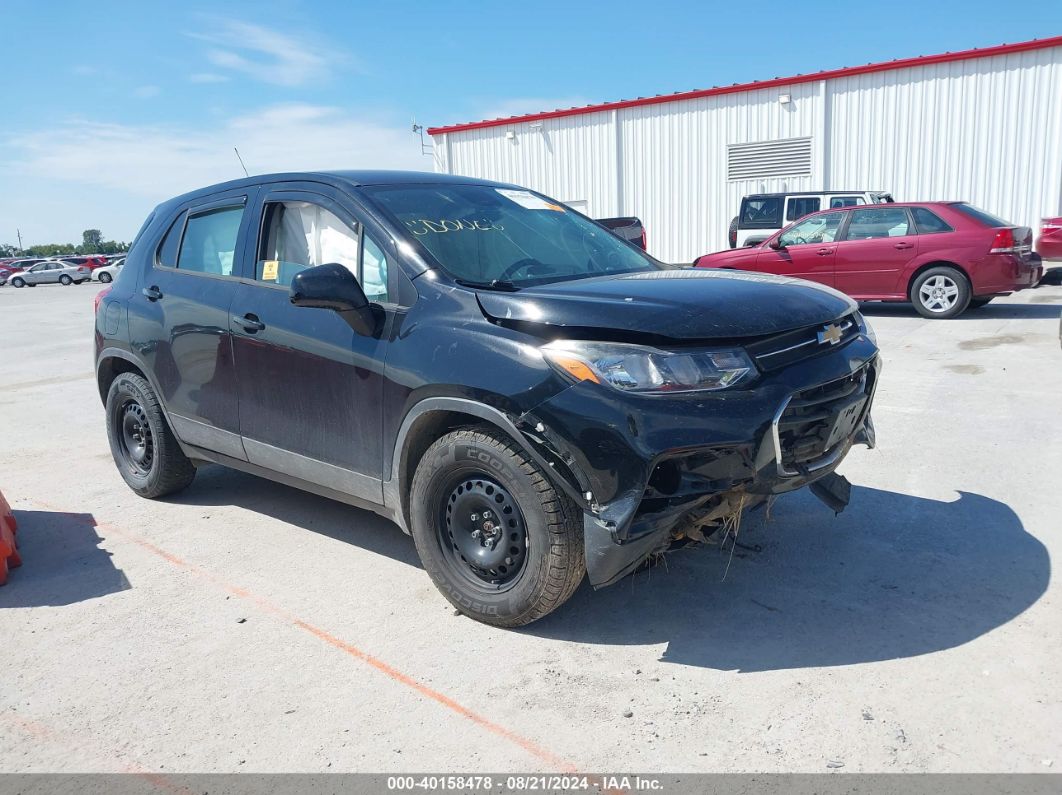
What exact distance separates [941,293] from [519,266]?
9.36 m

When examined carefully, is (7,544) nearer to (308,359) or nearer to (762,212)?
(308,359)

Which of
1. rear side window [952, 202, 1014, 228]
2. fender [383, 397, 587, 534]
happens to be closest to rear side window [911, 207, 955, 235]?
rear side window [952, 202, 1014, 228]

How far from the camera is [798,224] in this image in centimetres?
1241

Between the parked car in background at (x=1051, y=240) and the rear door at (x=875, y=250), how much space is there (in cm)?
515

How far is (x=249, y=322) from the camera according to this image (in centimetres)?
415

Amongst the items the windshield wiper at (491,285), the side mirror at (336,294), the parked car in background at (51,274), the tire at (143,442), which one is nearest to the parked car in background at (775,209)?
the tire at (143,442)

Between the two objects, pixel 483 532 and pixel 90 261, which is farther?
pixel 90 261

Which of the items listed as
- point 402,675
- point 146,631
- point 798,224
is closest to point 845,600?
point 402,675

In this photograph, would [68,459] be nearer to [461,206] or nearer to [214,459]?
[214,459]

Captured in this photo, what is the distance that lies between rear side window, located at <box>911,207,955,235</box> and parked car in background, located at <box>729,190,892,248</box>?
390 cm

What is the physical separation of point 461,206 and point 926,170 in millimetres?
19258

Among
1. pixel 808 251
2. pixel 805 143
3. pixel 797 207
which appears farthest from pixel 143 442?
pixel 805 143

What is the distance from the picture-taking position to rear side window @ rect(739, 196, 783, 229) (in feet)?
52.4

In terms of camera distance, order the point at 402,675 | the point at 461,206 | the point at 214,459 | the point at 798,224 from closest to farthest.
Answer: the point at 402,675 → the point at 461,206 → the point at 214,459 → the point at 798,224
